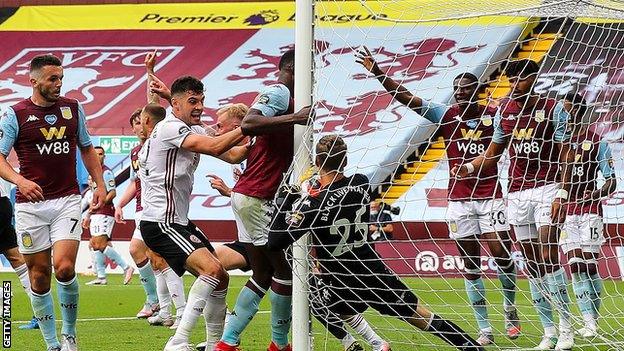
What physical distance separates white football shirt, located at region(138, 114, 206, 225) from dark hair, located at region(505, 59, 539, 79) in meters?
2.48

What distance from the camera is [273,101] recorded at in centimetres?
743

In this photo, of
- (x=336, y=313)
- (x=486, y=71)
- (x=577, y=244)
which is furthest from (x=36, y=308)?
(x=577, y=244)

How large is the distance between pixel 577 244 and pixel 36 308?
5.10 metres

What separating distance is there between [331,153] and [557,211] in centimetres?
300

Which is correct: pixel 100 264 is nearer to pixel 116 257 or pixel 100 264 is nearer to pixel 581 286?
pixel 116 257

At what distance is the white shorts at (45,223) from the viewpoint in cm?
844

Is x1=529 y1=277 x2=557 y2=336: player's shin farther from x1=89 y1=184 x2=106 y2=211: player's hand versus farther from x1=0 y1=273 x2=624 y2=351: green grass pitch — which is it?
x1=89 y1=184 x2=106 y2=211: player's hand

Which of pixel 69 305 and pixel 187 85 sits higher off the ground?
pixel 187 85

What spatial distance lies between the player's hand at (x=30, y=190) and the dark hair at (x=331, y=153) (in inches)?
85.6

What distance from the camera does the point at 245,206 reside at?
8.34 metres

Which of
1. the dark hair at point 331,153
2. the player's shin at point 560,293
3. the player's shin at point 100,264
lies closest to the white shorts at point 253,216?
the dark hair at point 331,153

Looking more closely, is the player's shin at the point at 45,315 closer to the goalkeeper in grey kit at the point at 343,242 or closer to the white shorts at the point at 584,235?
the goalkeeper in grey kit at the point at 343,242

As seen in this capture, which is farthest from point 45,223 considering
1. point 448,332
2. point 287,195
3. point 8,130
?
point 448,332

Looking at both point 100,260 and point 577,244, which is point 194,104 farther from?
point 100,260
